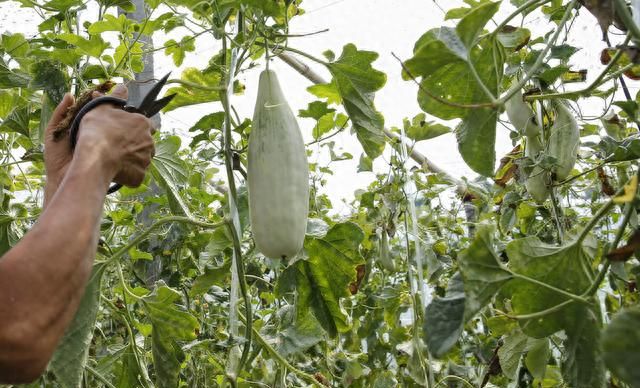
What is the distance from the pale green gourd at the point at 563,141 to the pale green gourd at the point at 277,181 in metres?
0.48

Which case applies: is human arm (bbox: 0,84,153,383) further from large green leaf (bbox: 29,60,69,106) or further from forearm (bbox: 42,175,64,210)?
large green leaf (bbox: 29,60,69,106)

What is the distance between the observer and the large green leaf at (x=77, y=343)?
3.42ft

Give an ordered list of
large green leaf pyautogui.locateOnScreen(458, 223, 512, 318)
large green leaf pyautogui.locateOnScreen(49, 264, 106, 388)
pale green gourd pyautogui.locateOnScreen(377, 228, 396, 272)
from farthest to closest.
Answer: pale green gourd pyautogui.locateOnScreen(377, 228, 396, 272) < large green leaf pyautogui.locateOnScreen(49, 264, 106, 388) < large green leaf pyautogui.locateOnScreen(458, 223, 512, 318)

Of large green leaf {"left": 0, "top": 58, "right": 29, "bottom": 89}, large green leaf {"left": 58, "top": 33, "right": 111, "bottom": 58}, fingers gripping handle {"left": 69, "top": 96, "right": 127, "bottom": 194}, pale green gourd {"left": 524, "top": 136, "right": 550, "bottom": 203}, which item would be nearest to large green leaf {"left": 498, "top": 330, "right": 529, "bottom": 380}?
pale green gourd {"left": 524, "top": 136, "right": 550, "bottom": 203}

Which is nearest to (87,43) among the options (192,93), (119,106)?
(192,93)

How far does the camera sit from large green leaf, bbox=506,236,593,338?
2.69 ft

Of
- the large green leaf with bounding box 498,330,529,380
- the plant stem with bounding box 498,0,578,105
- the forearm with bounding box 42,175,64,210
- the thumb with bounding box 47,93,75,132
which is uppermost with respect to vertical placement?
the plant stem with bounding box 498,0,578,105

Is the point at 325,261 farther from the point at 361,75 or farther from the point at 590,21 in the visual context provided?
the point at 590,21

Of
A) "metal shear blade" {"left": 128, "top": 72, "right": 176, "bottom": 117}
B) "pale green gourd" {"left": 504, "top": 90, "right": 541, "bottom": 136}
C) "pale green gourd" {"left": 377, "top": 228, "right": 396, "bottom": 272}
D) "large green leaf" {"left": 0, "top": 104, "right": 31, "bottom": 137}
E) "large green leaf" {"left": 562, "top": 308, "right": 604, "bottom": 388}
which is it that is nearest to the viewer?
"large green leaf" {"left": 562, "top": 308, "right": 604, "bottom": 388}

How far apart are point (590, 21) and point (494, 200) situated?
1552mm

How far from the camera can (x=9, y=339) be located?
2.18 feet

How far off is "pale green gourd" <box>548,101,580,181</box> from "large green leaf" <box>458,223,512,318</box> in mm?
459

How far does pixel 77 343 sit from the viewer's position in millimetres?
1055

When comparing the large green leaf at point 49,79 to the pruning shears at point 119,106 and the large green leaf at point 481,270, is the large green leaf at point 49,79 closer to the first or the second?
the pruning shears at point 119,106
